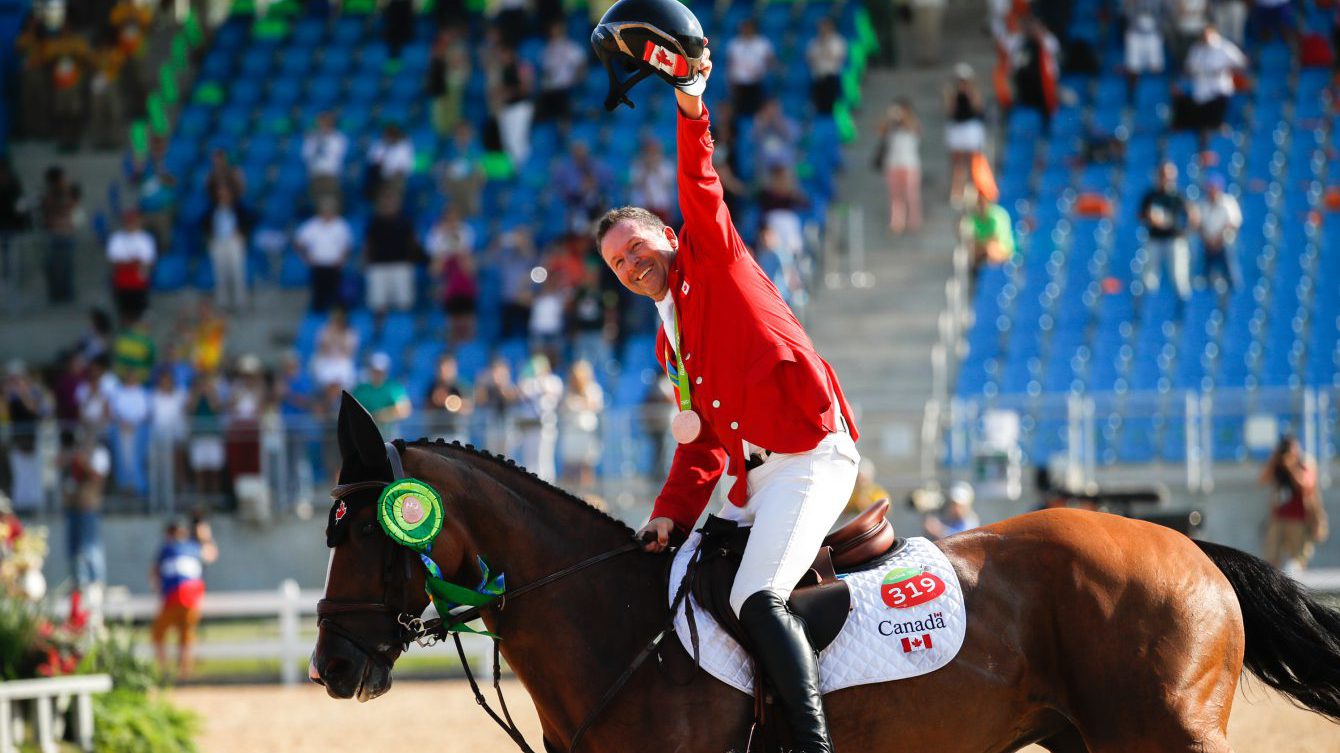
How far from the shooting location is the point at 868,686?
584cm

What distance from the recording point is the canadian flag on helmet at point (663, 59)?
18.1ft

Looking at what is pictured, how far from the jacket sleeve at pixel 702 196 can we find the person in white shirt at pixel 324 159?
17724mm

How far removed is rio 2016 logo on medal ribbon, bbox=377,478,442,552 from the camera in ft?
18.2

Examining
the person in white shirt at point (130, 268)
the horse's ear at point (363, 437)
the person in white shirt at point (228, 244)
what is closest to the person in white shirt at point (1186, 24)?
the person in white shirt at point (228, 244)

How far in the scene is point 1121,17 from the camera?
23.0 m

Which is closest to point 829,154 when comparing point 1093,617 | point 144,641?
point 144,641

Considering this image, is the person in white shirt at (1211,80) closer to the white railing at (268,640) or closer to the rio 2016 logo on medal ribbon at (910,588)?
the white railing at (268,640)

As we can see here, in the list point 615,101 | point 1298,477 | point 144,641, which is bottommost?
point 144,641

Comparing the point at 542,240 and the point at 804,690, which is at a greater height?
the point at 542,240

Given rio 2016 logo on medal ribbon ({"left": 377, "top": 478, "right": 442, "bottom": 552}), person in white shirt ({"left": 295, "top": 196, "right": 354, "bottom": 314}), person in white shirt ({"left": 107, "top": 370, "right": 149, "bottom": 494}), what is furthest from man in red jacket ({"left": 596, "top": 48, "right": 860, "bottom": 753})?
person in white shirt ({"left": 295, "top": 196, "right": 354, "bottom": 314})

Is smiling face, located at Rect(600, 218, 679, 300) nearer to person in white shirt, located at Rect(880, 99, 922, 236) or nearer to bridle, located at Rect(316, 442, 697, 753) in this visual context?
bridle, located at Rect(316, 442, 697, 753)

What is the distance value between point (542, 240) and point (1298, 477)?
9831 millimetres

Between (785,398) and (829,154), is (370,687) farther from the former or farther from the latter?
(829,154)

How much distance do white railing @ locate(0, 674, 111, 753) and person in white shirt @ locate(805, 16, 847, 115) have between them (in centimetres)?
1455
